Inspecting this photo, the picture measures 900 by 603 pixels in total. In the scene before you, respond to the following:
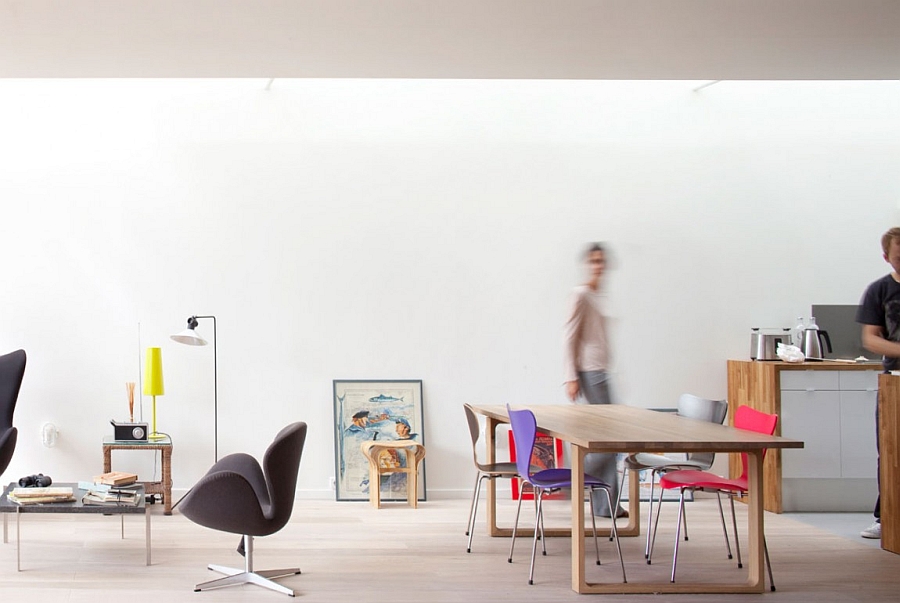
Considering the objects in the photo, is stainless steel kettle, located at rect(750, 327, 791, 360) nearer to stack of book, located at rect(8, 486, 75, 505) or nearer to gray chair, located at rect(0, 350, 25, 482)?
stack of book, located at rect(8, 486, 75, 505)

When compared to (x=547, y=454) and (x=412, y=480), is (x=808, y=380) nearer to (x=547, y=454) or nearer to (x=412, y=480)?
(x=547, y=454)

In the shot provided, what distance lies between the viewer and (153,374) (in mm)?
6305

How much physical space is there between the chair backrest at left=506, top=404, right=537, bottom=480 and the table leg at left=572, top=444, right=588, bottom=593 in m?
0.24

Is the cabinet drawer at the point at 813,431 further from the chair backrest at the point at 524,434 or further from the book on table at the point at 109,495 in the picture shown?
the book on table at the point at 109,495

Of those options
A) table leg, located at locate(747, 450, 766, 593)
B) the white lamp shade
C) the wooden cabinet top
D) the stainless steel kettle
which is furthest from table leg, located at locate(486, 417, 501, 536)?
the stainless steel kettle

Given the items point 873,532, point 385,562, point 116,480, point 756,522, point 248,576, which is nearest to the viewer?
point 756,522

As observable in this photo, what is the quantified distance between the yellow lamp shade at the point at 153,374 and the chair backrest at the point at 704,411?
340 centimetres

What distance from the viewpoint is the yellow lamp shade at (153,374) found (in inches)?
248

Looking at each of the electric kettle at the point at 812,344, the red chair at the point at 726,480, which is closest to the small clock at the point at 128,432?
the red chair at the point at 726,480

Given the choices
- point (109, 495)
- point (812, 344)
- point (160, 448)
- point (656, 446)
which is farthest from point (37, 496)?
point (812, 344)

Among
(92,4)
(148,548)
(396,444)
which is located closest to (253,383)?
(396,444)

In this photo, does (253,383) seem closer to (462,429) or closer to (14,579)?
(462,429)

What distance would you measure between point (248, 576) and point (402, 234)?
3.10 meters

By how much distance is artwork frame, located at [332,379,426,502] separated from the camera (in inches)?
263
